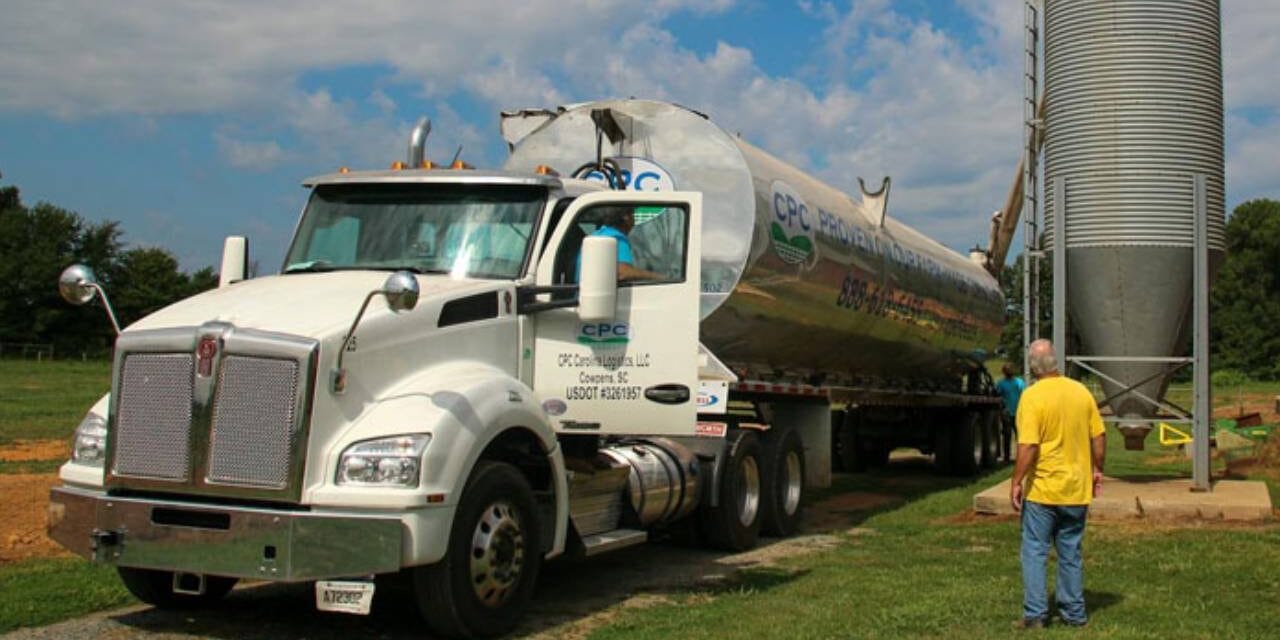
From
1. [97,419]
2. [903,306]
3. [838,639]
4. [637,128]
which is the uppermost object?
[637,128]

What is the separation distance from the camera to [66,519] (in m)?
7.01

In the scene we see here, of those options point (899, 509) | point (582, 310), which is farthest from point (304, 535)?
point (899, 509)

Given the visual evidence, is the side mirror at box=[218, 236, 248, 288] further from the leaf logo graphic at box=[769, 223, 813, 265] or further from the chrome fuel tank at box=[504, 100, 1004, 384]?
the leaf logo graphic at box=[769, 223, 813, 265]

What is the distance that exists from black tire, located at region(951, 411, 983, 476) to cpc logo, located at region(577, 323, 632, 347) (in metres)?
13.0

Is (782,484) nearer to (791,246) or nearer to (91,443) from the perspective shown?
(791,246)

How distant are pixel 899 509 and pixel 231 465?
9668 millimetres

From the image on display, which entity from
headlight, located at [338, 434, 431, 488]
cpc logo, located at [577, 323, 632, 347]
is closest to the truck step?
cpc logo, located at [577, 323, 632, 347]

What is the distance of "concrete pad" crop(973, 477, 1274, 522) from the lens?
40.6ft

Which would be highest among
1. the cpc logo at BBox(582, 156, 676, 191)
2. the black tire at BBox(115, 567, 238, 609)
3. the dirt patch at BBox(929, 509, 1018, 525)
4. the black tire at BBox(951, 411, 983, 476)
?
the cpc logo at BBox(582, 156, 676, 191)

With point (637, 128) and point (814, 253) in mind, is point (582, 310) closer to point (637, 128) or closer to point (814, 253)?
point (637, 128)

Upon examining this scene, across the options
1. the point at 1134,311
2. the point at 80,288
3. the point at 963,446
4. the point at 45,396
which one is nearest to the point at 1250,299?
the point at 963,446

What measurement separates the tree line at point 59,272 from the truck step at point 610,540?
68.2m

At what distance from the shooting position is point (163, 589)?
7.86 meters

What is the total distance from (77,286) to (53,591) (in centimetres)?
231
